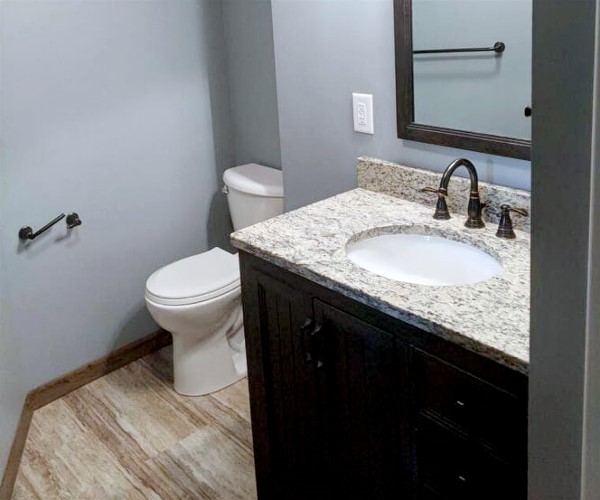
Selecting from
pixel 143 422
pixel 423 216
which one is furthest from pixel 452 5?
pixel 143 422

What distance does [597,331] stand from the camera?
0.92 metres

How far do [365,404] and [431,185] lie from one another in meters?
0.66

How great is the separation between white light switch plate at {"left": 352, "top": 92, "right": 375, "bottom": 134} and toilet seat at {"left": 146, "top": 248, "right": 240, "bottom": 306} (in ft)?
2.68

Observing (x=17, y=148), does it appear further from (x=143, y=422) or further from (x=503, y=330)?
(x=503, y=330)

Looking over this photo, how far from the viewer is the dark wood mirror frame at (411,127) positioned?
183cm

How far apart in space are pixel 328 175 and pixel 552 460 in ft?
4.69

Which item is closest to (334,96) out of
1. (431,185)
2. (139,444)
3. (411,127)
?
(411,127)

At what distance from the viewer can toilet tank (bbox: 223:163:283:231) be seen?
111 inches

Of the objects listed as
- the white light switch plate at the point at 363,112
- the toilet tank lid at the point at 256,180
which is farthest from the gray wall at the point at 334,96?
the toilet tank lid at the point at 256,180

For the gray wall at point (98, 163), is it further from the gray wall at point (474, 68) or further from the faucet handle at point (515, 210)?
the faucet handle at point (515, 210)

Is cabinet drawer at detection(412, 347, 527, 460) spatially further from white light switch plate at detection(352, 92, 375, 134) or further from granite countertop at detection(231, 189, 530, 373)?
white light switch plate at detection(352, 92, 375, 134)

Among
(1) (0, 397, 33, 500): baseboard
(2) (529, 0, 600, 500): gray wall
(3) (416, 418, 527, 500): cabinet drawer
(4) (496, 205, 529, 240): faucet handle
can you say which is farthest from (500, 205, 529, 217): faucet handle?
(1) (0, 397, 33, 500): baseboard

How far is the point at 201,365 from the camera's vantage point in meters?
2.80

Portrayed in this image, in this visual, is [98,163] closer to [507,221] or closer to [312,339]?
[312,339]
